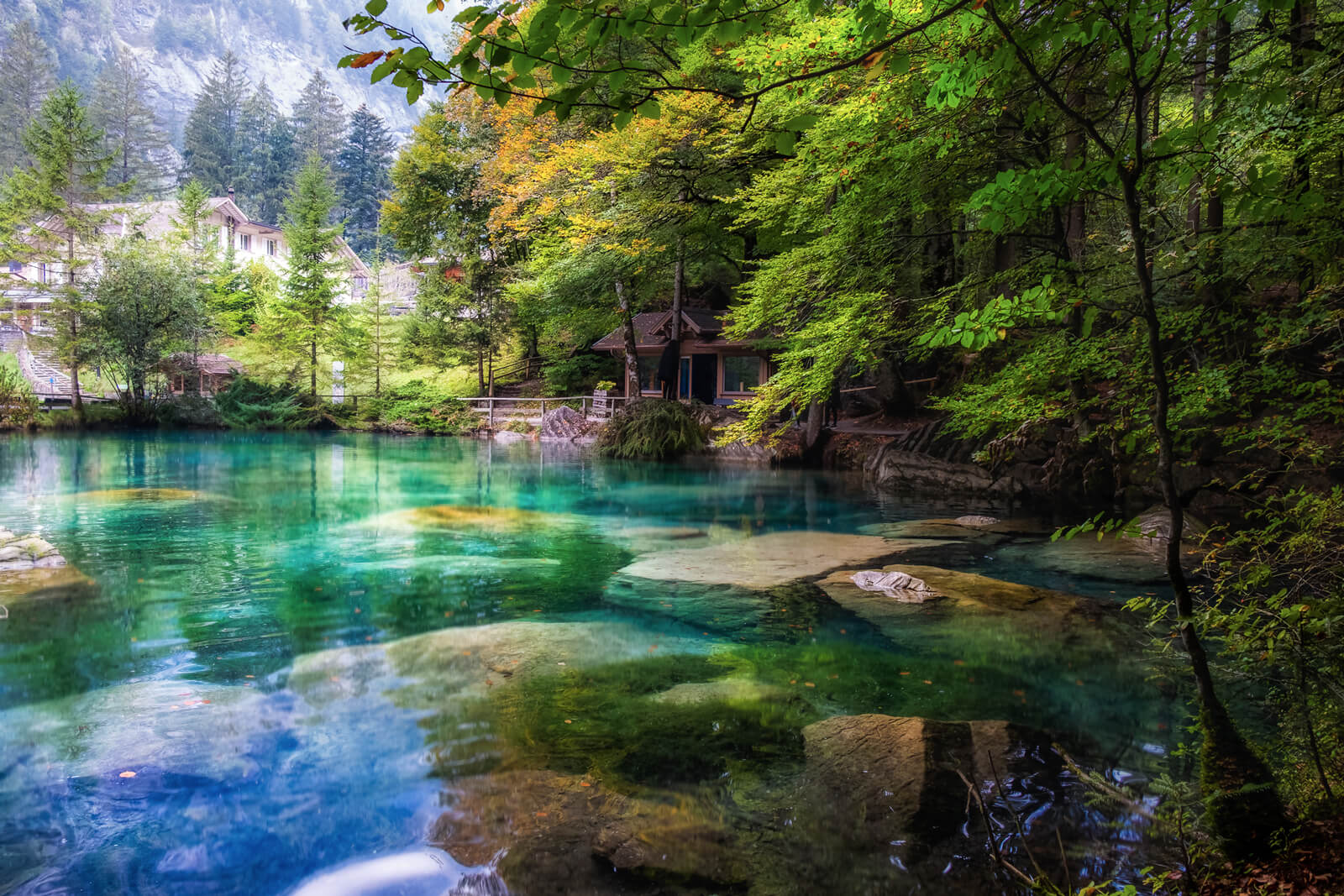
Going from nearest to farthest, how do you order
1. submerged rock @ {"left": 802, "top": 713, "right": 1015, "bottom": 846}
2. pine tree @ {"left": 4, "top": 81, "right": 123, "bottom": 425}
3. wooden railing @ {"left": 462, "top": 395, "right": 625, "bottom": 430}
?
submerged rock @ {"left": 802, "top": 713, "right": 1015, "bottom": 846}, pine tree @ {"left": 4, "top": 81, "right": 123, "bottom": 425}, wooden railing @ {"left": 462, "top": 395, "right": 625, "bottom": 430}

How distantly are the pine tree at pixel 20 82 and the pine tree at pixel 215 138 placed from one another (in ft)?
31.1

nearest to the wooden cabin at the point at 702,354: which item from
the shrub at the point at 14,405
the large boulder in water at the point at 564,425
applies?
the large boulder in water at the point at 564,425

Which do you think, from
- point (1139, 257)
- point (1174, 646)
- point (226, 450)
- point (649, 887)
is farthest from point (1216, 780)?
point (226, 450)

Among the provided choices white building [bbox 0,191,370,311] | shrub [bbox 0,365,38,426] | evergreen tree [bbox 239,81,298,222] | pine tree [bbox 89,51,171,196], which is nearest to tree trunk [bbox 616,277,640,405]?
white building [bbox 0,191,370,311]

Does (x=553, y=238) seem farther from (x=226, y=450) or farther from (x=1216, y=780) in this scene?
(x=1216, y=780)

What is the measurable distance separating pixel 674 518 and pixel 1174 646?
7775 mm

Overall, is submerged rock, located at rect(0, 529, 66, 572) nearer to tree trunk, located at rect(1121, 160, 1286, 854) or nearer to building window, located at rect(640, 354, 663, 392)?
tree trunk, located at rect(1121, 160, 1286, 854)

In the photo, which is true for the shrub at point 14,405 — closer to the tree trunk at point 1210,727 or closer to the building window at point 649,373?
the building window at point 649,373

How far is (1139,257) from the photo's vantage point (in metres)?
2.39

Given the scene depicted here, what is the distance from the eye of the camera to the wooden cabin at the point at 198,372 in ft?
102

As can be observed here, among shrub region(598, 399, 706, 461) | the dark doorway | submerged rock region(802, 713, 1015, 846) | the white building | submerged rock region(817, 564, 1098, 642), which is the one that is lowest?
submerged rock region(802, 713, 1015, 846)

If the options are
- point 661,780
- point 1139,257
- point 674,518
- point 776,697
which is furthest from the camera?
point 674,518

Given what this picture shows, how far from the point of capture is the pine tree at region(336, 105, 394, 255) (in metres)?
64.8

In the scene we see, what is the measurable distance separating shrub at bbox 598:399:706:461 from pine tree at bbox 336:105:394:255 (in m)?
49.9
